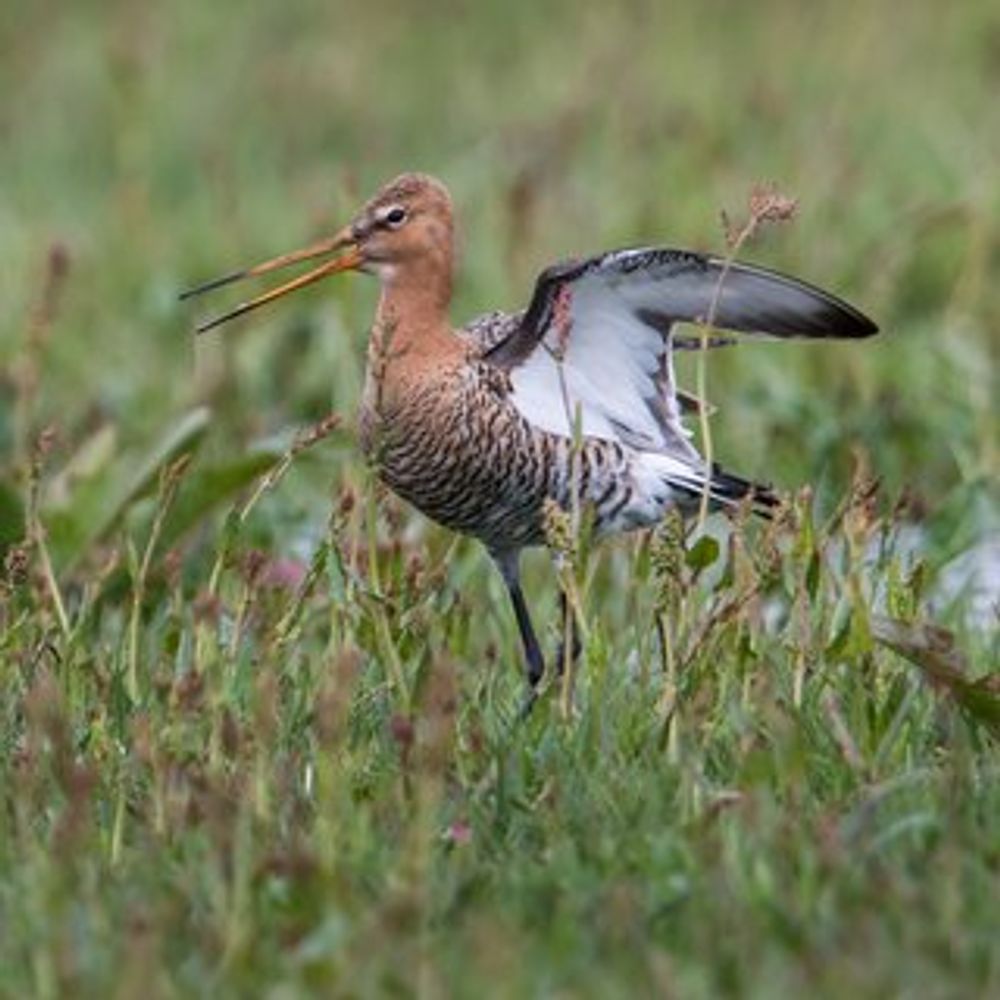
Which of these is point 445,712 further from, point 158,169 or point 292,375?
point 158,169

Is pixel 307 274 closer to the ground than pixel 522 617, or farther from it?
farther from it

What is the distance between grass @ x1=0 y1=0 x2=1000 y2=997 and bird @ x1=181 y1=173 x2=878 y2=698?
6.0 inches

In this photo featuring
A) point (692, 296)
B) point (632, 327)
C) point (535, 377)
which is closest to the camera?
point (692, 296)

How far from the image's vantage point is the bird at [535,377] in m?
6.04

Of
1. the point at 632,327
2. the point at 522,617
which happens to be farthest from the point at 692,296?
the point at 522,617

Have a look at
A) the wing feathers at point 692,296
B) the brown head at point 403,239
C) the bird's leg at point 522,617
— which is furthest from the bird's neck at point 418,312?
the bird's leg at point 522,617

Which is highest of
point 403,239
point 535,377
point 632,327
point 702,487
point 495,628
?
point 403,239

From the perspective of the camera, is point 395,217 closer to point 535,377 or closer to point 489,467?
point 535,377

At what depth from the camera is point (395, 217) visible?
20.7 ft

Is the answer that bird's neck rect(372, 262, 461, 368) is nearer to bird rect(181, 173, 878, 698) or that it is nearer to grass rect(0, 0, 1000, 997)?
bird rect(181, 173, 878, 698)

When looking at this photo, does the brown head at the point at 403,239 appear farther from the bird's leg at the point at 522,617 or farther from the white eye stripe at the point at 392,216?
the bird's leg at the point at 522,617

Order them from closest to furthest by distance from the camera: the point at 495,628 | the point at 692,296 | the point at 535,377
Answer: the point at 692,296 < the point at 535,377 < the point at 495,628

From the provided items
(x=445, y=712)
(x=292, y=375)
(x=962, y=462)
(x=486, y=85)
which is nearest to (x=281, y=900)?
(x=445, y=712)

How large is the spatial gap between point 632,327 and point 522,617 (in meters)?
0.57
